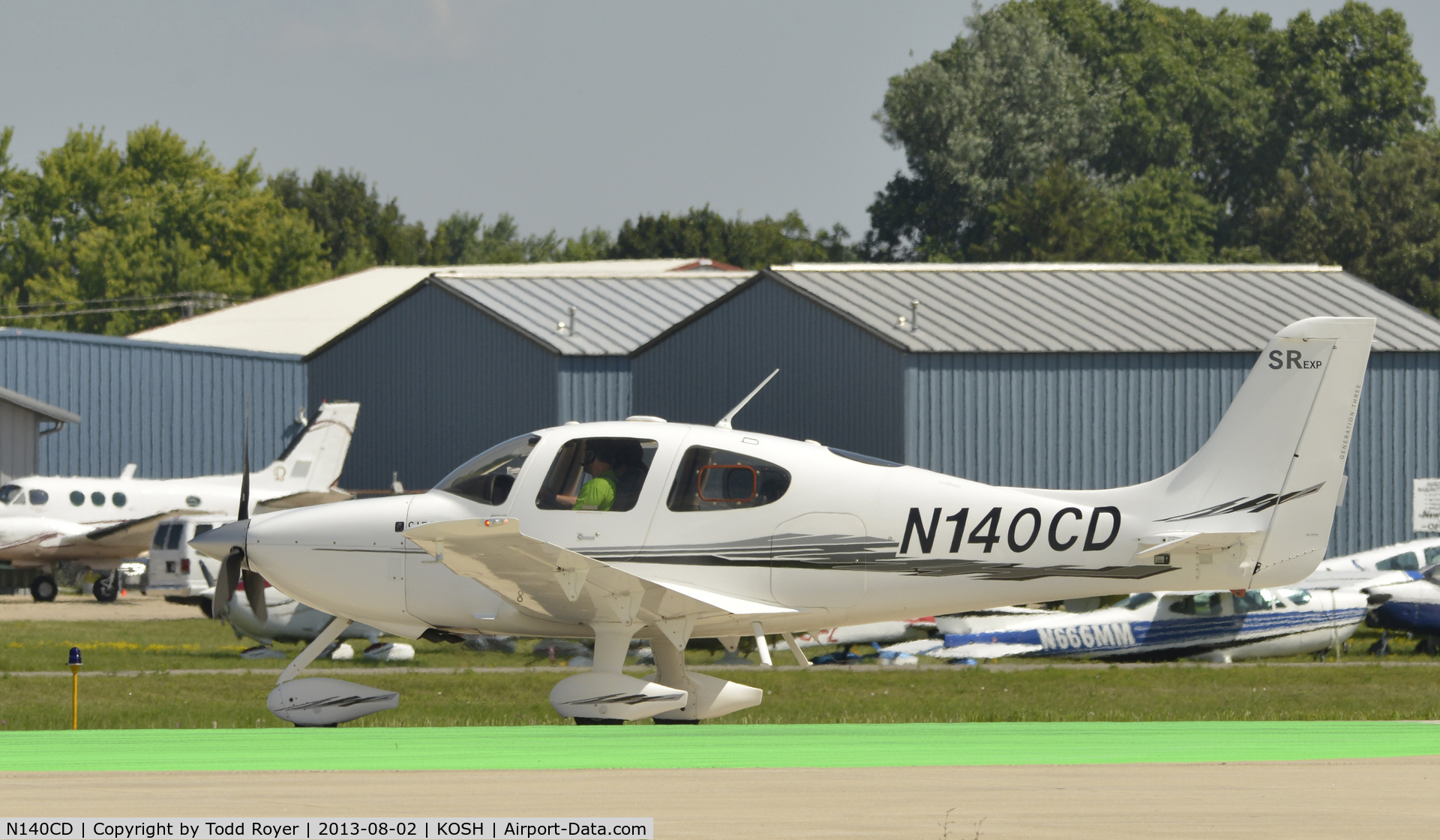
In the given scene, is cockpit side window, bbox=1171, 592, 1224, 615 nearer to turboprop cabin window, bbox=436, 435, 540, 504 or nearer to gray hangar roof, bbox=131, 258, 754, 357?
turboprop cabin window, bbox=436, 435, 540, 504

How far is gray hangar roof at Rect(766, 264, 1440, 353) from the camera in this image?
34594 millimetres

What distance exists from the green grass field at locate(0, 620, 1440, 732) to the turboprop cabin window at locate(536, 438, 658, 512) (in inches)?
113

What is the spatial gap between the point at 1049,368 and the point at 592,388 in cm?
1109

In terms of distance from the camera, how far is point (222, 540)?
44.6ft

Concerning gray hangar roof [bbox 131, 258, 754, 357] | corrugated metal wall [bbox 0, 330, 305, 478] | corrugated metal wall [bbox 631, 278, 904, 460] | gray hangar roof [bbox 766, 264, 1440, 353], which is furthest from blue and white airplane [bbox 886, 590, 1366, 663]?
gray hangar roof [bbox 131, 258, 754, 357]

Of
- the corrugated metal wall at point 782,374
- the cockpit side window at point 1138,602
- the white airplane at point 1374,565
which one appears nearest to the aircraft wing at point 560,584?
the cockpit side window at point 1138,602

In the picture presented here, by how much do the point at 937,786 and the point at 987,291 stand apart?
2888cm

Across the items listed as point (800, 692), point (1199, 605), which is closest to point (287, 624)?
point (800, 692)

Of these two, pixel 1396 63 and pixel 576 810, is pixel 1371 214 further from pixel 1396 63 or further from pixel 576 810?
pixel 576 810

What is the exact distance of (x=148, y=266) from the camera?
8694cm

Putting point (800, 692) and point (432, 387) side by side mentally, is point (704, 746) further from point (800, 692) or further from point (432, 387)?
point (432, 387)

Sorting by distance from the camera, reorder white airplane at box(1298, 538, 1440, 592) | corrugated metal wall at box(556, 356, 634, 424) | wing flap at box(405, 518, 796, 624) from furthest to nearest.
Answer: corrugated metal wall at box(556, 356, 634, 424) → white airplane at box(1298, 538, 1440, 592) → wing flap at box(405, 518, 796, 624)

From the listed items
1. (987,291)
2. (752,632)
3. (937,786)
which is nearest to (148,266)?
(987,291)

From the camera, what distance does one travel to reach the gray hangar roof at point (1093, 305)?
34.6 m
